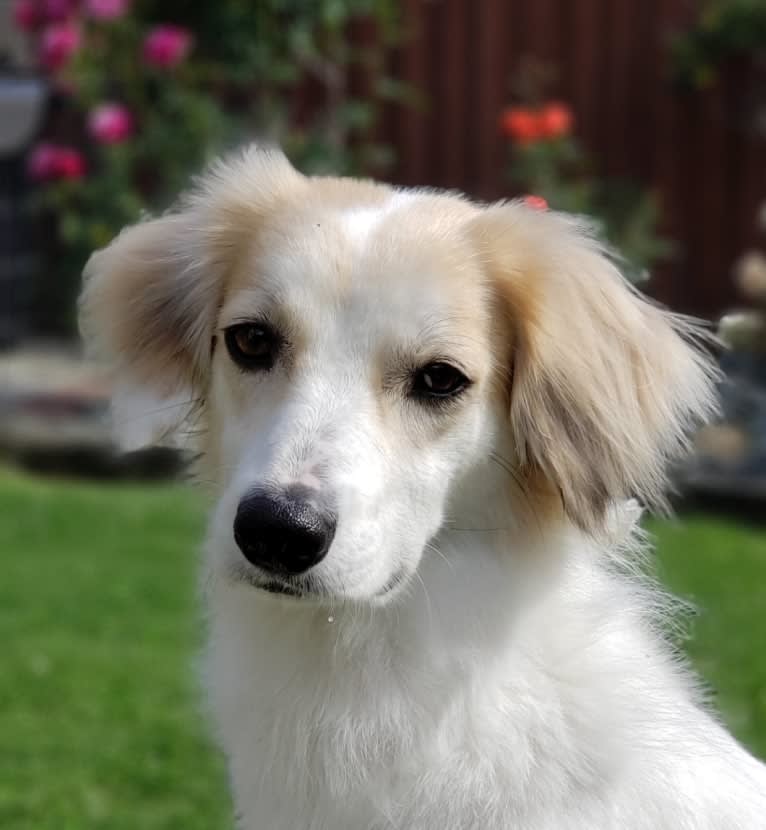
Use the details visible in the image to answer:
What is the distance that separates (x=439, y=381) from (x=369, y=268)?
0.23 metres

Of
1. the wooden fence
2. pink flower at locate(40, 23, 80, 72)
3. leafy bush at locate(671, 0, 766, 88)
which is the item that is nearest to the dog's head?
pink flower at locate(40, 23, 80, 72)

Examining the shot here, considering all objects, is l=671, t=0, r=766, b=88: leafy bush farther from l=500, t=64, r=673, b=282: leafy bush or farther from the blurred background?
l=500, t=64, r=673, b=282: leafy bush

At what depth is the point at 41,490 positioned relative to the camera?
7977mm

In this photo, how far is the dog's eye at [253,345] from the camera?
2.48 meters

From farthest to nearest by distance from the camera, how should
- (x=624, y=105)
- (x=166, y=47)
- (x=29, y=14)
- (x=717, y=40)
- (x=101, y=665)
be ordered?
(x=624, y=105) → (x=717, y=40) → (x=29, y=14) → (x=166, y=47) → (x=101, y=665)

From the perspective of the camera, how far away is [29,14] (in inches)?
345

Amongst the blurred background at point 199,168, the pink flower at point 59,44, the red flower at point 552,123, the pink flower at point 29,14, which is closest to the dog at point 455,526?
the blurred background at point 199,168

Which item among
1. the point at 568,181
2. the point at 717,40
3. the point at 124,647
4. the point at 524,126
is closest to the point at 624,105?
the point at 717,40

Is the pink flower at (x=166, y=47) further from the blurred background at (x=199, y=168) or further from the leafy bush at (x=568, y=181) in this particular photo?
the leafy bush at (x=568, y=181)

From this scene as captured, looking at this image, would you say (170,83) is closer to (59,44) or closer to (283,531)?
(59,44)

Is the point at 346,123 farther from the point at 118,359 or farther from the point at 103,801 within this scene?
the point at 118,359

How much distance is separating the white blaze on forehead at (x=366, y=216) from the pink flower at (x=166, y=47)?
609 centimetres

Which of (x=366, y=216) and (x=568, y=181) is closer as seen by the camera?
(x=366, y=216)

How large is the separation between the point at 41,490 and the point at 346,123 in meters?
3.17
